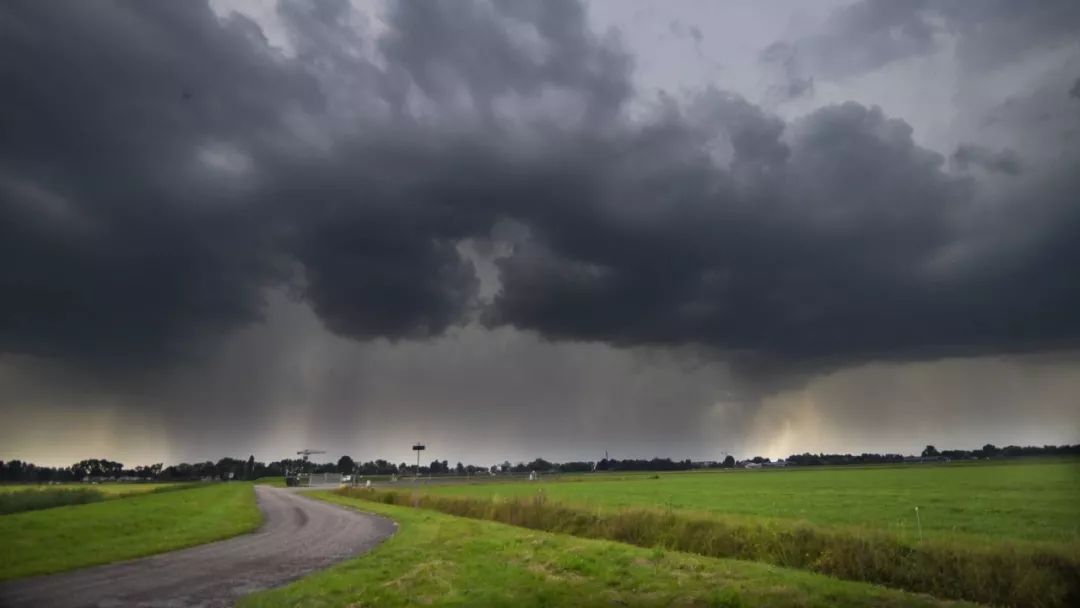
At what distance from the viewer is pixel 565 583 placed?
17.1 m

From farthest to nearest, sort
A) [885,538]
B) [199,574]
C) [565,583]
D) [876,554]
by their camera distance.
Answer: [199,574], [885,538], [876,554], [565,583]

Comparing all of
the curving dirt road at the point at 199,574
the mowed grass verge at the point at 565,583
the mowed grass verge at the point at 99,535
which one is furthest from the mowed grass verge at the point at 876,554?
the mowed grass verge at the point at 99,535

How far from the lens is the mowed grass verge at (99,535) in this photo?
23.0 metres

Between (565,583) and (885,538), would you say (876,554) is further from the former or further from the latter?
(565,583)

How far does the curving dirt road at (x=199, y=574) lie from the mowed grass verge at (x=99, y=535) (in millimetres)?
1334

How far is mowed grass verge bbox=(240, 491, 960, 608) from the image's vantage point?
14953mm

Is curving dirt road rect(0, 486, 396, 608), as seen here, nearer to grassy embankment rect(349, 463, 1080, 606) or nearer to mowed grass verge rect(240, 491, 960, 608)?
mowed grass verge rect(240, 491, 960, 608)

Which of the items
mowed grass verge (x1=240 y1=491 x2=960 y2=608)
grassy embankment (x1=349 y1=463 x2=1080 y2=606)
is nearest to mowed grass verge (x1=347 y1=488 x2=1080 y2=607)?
grassy embankment (x1=349 y1=463 x2=1080 y2=606)

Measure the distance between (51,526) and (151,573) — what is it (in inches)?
673

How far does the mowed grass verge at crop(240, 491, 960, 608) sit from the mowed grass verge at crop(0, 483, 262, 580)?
10408mm

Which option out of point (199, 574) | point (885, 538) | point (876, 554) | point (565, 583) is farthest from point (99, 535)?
point (885, 538)

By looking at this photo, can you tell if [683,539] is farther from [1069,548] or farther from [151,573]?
[151,573]

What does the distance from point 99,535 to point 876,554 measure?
3342 centimetres

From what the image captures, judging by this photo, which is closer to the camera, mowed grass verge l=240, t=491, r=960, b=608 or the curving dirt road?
mowed grass verge l=240, t=491, r=960, b=608
